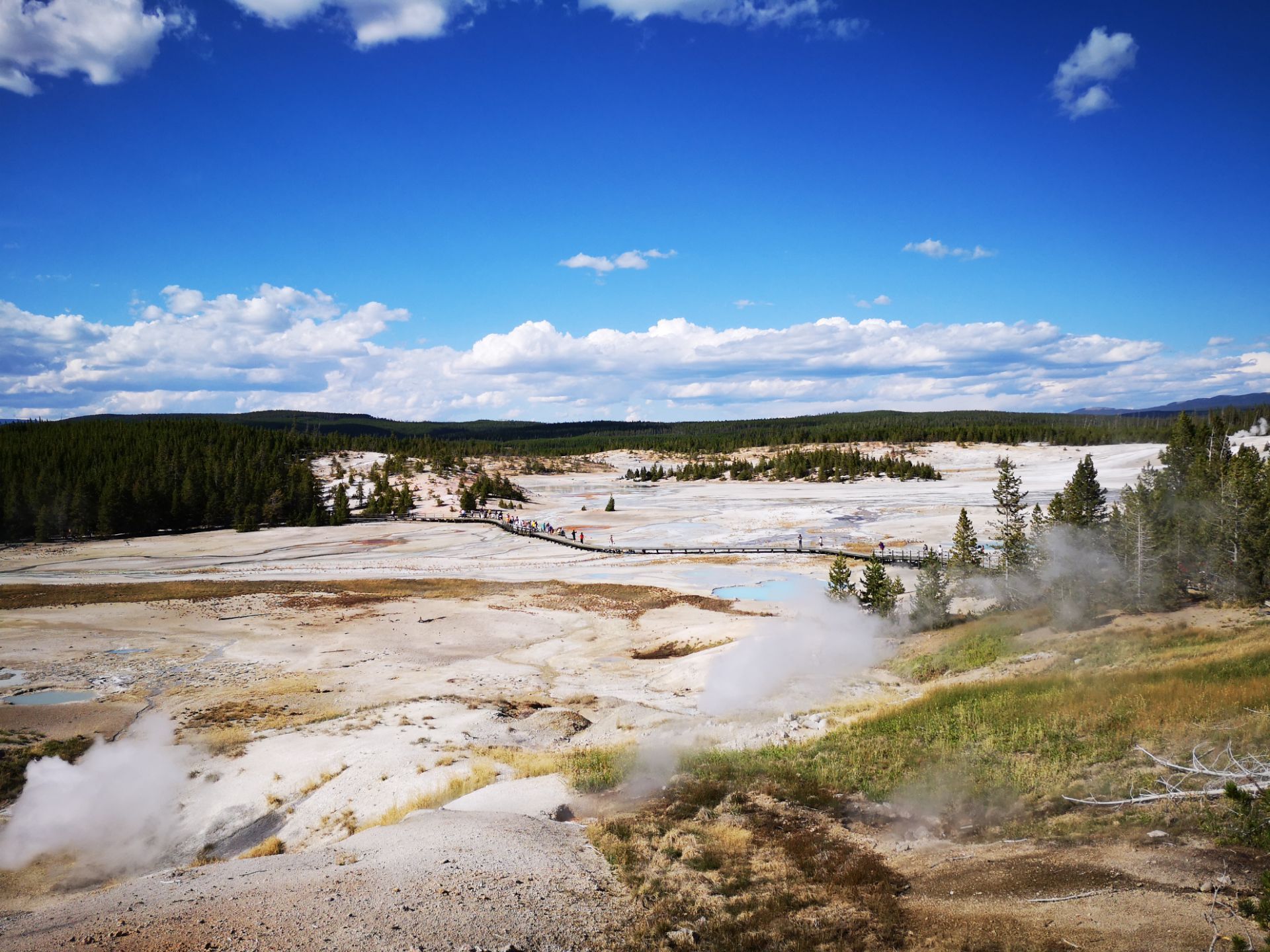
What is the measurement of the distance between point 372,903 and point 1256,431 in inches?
6404

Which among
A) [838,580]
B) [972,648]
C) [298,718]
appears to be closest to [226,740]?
[298,718]

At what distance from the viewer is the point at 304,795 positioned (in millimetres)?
15773

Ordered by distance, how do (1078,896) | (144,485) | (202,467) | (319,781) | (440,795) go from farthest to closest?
(202,467) → (144,485) → (319,781) → (440,795) → (1078,896)

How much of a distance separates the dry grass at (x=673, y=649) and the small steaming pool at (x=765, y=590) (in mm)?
9970

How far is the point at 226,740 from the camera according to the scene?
19.5 meters

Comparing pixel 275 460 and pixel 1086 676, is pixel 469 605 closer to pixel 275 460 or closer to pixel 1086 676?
pixel 1086 676

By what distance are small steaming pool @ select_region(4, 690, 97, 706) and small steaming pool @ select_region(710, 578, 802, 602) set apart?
1141 inches

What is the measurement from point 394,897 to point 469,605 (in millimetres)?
31124

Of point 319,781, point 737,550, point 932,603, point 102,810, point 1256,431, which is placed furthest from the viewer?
point 1256,431

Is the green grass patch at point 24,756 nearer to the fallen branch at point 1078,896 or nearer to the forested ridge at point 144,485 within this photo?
the fallen branch at point 1078,896

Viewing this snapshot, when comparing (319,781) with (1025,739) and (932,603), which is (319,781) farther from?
(932,603)

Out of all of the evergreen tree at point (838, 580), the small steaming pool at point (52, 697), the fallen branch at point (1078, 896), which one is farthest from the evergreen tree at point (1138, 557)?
the small steaming pool at point (52, 697)

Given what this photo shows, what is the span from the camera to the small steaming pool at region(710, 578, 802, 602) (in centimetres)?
3900

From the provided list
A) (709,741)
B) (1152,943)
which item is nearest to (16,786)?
(709,741)
